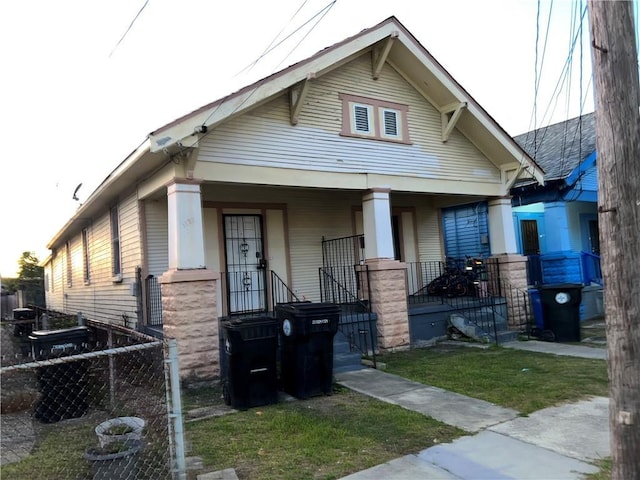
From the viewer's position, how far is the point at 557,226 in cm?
1363

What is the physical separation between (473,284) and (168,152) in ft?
25.9

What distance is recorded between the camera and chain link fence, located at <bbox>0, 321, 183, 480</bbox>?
381cm

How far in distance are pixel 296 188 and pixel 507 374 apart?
194 inches

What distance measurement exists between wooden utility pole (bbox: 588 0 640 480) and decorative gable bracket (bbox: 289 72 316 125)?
5.81m

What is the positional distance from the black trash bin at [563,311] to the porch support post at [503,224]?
1.71 m

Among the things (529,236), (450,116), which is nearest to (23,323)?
(450,116)

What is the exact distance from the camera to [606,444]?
14.2 ft

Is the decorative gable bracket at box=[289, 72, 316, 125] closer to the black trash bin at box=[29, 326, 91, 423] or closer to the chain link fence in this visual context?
the chain link fence

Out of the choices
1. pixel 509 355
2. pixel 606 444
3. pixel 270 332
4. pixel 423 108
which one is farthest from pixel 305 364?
pixel 423 108

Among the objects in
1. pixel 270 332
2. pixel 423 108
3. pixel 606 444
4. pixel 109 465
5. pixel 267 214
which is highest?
pixel 423 108

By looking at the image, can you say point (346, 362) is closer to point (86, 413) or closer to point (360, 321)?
point (360, 321)

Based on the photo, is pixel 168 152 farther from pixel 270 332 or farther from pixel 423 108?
pixel 423 108

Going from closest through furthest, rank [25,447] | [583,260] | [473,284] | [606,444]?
[606,444] < [25,447] < [473,284] < [583,260]

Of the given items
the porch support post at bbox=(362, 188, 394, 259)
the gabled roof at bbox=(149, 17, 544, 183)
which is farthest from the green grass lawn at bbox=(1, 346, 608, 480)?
the gabled roof at bbox=(149, 17, 544, 183)
